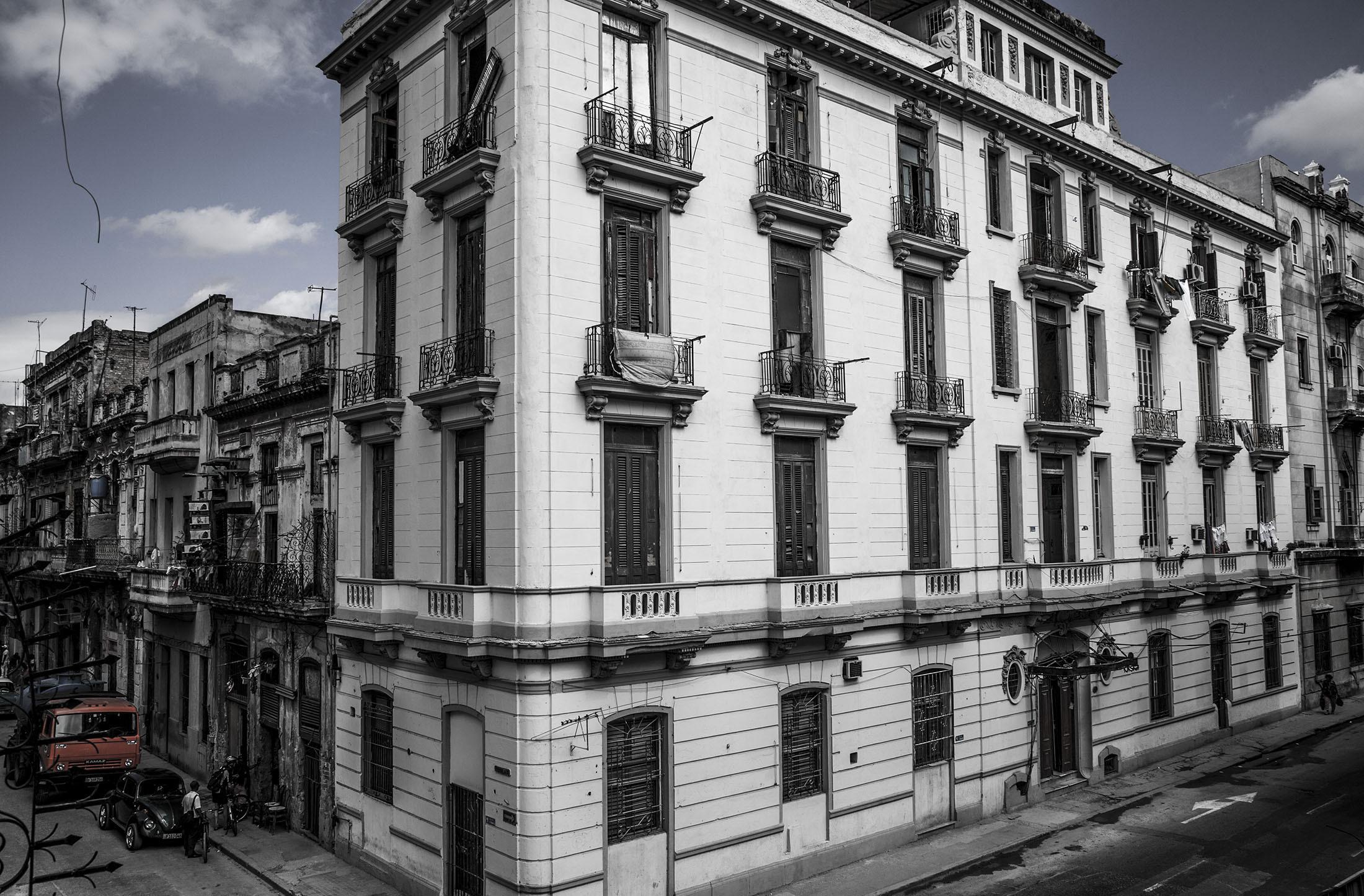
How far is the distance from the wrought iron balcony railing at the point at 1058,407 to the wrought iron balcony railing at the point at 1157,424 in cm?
339

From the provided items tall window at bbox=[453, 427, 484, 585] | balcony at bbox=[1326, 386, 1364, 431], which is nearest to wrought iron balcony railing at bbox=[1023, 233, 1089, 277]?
tall window at bbox=[453, 427, 484, 585]

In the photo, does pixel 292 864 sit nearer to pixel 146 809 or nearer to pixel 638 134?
pixel 146 809

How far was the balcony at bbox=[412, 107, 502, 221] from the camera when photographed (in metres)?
18.8

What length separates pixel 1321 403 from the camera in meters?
41.8

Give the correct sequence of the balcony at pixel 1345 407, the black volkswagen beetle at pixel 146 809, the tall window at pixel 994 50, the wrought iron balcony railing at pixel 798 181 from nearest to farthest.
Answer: the wrought iron balcony railing at pixel 798 181 < the black volkswagen beetle at pixel 146 809 < the tall window at pixel 994 50 < the balcony at pixel 1345 407

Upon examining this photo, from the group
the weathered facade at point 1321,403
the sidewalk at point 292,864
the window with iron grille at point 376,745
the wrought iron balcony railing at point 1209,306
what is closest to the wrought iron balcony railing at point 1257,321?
the wrought iron balcony railing at point 1209,306

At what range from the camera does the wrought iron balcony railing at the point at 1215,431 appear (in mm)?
34219

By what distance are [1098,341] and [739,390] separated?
50.1 ft

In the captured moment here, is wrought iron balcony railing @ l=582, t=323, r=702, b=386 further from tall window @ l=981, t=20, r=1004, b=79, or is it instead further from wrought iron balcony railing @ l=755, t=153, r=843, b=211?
tall window @ l=981, t=20, r=1004, b=79

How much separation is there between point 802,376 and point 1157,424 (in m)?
16.1

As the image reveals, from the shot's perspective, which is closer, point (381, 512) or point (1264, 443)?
point (381, 512)

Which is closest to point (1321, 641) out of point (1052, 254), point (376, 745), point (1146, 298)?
point (1146, 298)

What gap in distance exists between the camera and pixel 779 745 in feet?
68.5

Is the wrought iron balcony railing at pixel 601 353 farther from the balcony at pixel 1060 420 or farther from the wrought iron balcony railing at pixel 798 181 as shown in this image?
the balcony at pixel 1060 420
